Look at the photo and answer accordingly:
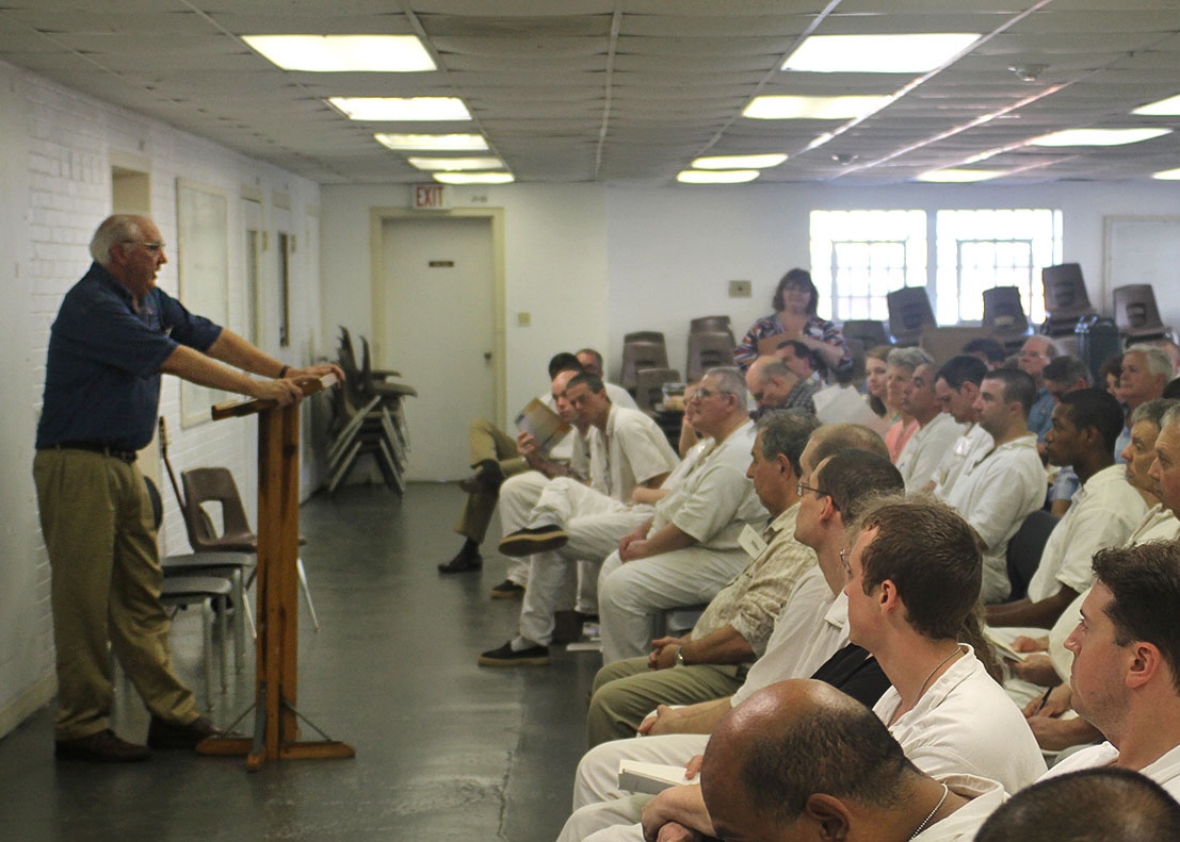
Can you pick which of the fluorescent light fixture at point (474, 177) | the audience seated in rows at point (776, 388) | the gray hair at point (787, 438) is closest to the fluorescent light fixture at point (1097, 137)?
the audience seated in rows at point (776, 388)

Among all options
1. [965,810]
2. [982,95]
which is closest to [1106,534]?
[965,810]

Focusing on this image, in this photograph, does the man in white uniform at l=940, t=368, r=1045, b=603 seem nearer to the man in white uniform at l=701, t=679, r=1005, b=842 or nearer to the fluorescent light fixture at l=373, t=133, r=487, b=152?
the man in white uniform at l=701, t=679, r=1005, b=842

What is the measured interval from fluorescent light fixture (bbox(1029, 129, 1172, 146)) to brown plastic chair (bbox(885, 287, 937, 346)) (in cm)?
302

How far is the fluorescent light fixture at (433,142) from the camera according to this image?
8.62m

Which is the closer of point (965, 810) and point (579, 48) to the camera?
point (965, 810)

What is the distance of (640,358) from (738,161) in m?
2.55

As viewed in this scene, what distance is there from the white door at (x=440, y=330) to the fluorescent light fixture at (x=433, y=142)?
10.1ft

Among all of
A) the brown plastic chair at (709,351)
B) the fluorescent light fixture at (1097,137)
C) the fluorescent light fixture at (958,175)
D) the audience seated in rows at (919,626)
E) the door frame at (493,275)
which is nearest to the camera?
the audience seated in rows at (919,626)

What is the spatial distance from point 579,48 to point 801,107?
2415mm

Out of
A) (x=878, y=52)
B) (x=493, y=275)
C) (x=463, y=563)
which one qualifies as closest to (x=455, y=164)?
(x=493, y=275)

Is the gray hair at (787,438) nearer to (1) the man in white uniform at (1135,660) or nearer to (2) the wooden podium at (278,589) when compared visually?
(2) the wooden podium at (278,589)

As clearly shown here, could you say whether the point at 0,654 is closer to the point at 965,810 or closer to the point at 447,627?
the point at 447,627

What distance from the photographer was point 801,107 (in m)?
7.43

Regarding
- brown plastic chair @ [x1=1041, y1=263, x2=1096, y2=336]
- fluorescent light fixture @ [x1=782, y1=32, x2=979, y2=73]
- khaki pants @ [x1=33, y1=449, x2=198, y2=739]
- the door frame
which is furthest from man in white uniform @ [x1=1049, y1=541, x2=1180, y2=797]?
brown plastic chair @ [x1=1041, y1=263, x2=1096, y2=336]
